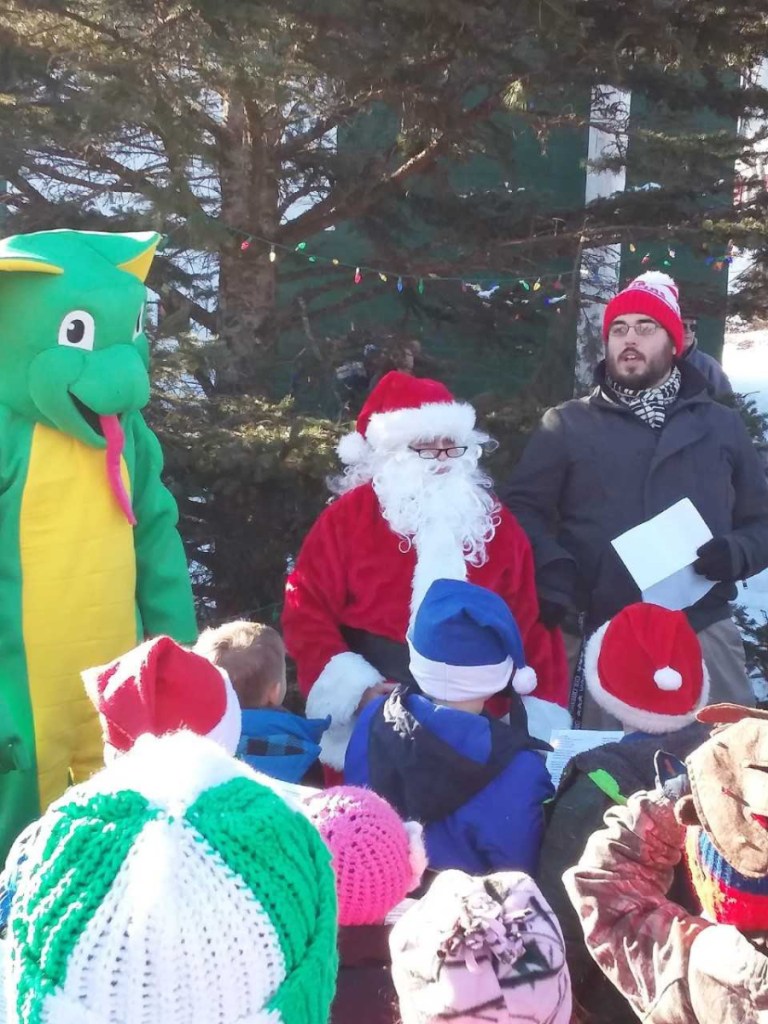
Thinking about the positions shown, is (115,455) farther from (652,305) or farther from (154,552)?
(652,305)

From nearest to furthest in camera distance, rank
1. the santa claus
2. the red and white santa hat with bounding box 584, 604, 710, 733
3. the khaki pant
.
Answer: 1. the red and white santa hat with bounding box 584, 604, 710, 733
2. the santa claus
3. the khaki pant

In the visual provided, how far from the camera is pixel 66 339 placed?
3.36 metres

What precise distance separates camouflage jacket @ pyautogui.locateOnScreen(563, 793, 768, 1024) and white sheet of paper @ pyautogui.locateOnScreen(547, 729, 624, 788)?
2.67 feet

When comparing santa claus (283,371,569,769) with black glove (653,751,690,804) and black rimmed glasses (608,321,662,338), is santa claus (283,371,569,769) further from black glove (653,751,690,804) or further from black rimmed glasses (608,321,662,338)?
black glove (653,751,690,804)

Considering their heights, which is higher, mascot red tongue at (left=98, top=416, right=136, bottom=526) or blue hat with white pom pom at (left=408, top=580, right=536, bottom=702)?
mascot red tongue at (left=98, top=416, right=136, bottom=526)

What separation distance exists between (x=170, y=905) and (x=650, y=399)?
312 centimetres

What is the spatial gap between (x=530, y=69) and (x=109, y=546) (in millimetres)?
2524

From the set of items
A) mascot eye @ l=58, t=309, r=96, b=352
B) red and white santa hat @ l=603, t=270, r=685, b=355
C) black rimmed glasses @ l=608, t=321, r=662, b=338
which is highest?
red and white santa hat @ l=603, t=270, r=685, b=355

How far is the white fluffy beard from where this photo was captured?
3674mm

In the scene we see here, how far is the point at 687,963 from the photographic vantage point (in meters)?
1.72

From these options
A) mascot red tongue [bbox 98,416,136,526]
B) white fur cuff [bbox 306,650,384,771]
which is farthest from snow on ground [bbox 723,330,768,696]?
mascot red tongue [bbox 98,416,136,526]

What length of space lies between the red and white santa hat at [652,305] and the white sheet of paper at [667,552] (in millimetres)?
603

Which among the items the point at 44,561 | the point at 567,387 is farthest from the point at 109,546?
the point at 567,387

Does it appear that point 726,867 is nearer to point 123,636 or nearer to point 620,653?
point 620,653
